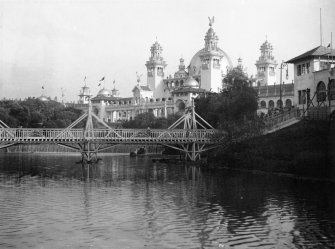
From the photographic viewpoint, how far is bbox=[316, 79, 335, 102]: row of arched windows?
253ft

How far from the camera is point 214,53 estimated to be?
187000 millimetres

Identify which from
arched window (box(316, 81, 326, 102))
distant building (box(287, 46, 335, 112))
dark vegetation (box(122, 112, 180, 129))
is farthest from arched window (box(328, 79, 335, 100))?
dark vegetation (box(122, 112, 180, 129))

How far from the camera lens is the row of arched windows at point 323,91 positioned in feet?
253

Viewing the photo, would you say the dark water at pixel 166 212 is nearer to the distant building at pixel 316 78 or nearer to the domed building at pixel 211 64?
the distant building at pixel 316 78

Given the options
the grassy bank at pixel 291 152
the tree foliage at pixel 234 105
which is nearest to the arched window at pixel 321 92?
the grassy bank at pixel 291 152

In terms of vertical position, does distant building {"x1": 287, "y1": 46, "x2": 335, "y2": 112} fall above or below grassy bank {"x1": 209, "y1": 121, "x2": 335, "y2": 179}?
above

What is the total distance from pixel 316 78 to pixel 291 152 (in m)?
18.6

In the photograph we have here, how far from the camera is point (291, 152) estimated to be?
67688mm

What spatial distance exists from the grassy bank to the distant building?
232 inches

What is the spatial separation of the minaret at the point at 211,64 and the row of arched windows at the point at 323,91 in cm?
10454

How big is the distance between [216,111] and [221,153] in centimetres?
1641

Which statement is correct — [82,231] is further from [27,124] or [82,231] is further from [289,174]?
[27,124]

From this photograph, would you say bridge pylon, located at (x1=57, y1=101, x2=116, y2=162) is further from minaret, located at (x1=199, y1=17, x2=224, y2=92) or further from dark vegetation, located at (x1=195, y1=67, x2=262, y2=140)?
minaret, located at (x1=199, y1=17, x2=224, y2=92)

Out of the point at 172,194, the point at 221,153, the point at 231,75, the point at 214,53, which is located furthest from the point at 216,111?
the point at 214,53
